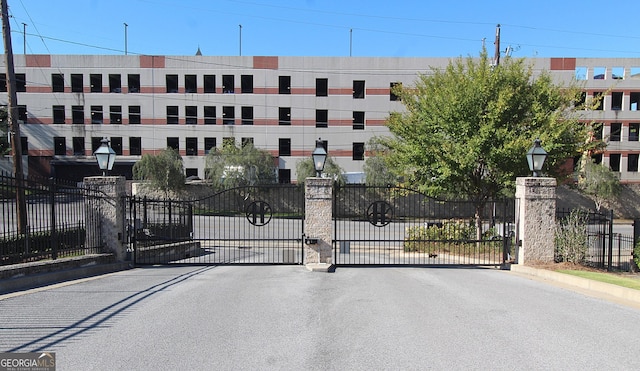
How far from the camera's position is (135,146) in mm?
44469

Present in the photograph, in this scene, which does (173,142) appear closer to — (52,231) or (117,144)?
(117,144)

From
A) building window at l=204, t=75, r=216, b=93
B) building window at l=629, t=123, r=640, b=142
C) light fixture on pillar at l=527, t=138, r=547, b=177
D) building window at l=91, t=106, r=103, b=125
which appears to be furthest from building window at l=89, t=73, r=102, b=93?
building window at l=629, t=123, r=640, b=142

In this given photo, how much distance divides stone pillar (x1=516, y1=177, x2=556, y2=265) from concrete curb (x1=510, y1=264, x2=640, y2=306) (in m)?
0.56

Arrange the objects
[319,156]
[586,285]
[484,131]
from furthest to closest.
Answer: [484,131] < [319,156] < [586,285]

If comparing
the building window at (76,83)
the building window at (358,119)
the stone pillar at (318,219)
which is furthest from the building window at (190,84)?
the stone pillar at (318,219)

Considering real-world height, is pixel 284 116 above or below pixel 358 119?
above

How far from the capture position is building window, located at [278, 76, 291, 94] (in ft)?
145

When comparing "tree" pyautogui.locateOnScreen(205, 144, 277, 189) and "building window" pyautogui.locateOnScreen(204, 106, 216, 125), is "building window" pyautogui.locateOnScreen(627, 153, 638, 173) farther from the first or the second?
"building window" pyautogui.locateOnScreen(204, 106, 216, 125)

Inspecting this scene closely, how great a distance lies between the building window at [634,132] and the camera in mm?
45219

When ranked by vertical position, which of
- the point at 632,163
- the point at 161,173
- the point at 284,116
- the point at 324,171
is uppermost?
the point at 284,116

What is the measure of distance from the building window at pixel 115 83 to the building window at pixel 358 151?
25543 millimetres

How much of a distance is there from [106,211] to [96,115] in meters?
38.8

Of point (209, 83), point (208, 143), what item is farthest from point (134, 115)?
point (209, 83)

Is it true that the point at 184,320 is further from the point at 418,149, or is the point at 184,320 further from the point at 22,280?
the point at 418,149
